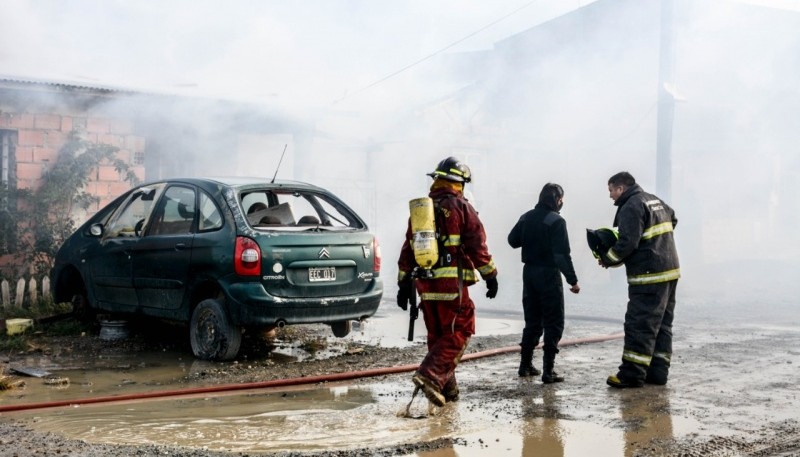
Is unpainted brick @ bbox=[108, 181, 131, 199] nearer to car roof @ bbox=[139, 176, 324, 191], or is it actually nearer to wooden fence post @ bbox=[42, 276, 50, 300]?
wooden fence post @ bbox=[42, 276, 50, 300]

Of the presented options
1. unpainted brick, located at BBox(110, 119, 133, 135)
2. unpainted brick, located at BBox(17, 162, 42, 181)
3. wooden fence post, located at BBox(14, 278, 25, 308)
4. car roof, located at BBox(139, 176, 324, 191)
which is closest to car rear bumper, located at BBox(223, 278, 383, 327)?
car roof, located at BBox(139, 176, 324, 191)

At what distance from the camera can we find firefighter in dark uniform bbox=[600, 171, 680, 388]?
6.34 meters

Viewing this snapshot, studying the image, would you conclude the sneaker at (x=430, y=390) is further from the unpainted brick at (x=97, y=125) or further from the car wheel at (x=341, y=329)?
the unpainted brick at (x=97, y=125)

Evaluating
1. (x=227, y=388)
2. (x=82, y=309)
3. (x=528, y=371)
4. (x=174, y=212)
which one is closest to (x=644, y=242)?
(x=528, y=371)

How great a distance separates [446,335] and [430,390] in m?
0.41

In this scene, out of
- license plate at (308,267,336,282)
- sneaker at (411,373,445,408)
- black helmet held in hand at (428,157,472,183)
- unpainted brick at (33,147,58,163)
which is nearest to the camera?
sneaker at (411,373,445,408)

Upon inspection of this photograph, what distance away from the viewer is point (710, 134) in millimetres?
23859

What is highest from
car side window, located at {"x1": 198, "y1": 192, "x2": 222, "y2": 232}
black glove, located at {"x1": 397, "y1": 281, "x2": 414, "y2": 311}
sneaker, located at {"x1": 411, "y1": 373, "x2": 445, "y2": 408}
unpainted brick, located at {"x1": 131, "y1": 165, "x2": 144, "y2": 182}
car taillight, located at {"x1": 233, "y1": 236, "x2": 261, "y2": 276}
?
unpainted brick, located at {"x1": 131, "y1": 165, "x2": 144, "y2": 182}

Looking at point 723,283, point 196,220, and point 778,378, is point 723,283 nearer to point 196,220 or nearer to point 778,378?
point 778,378

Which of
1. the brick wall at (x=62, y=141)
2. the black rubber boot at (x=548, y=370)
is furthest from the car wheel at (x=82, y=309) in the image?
the black rubber boot at (x=548, y=370)

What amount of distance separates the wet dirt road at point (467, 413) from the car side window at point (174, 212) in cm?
117

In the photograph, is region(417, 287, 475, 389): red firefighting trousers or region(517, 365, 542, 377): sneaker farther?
region(517, 365, 542, 377): sneaker

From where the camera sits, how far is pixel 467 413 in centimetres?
532

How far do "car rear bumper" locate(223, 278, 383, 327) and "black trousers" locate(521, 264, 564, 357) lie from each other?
1644 millimetres
